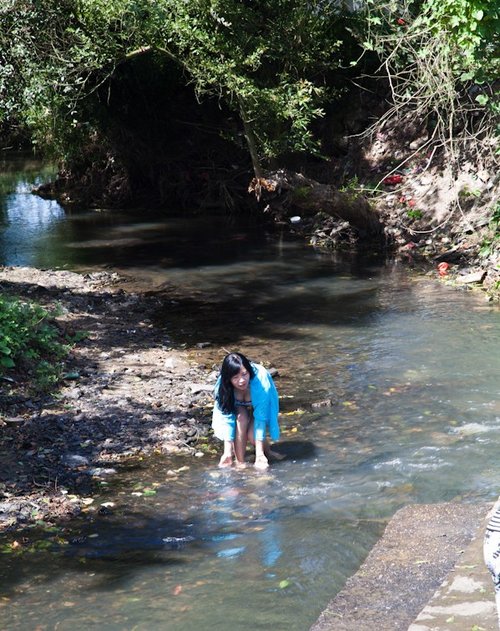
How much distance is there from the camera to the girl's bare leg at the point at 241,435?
8586mm

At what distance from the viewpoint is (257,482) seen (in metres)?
8.33

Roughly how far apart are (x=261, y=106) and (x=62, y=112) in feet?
19.7

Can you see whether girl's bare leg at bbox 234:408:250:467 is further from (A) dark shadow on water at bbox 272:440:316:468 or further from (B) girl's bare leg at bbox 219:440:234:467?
(A) dark shadow on water at bbox 272:440:316:468

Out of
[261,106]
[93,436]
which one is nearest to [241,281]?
[261,106]

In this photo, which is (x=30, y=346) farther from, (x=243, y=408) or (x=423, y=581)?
(x=423, y=581)

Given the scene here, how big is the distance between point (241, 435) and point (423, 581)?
10.3 ft

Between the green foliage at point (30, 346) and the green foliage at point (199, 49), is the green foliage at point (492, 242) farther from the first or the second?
the green foliage at point (30, 346)

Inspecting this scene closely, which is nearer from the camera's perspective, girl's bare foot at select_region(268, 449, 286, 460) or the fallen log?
girl's bare foot at select_region(268, 449, 286, 460)

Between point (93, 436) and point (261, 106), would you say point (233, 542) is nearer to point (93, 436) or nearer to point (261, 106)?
point (93, 436)

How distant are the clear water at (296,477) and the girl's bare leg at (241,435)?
0.74ft

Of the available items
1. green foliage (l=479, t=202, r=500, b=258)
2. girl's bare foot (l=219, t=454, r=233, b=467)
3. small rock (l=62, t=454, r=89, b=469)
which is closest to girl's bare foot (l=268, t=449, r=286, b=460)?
girl's bare foot (l=219, t=454, r=233, b=467)

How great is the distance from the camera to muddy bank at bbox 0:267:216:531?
8.06 metres

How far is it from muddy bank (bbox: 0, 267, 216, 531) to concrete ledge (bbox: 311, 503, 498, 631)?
9.29 ft

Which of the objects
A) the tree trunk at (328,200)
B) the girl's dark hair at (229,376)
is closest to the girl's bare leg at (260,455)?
the girl's dark hair at (229,376)
